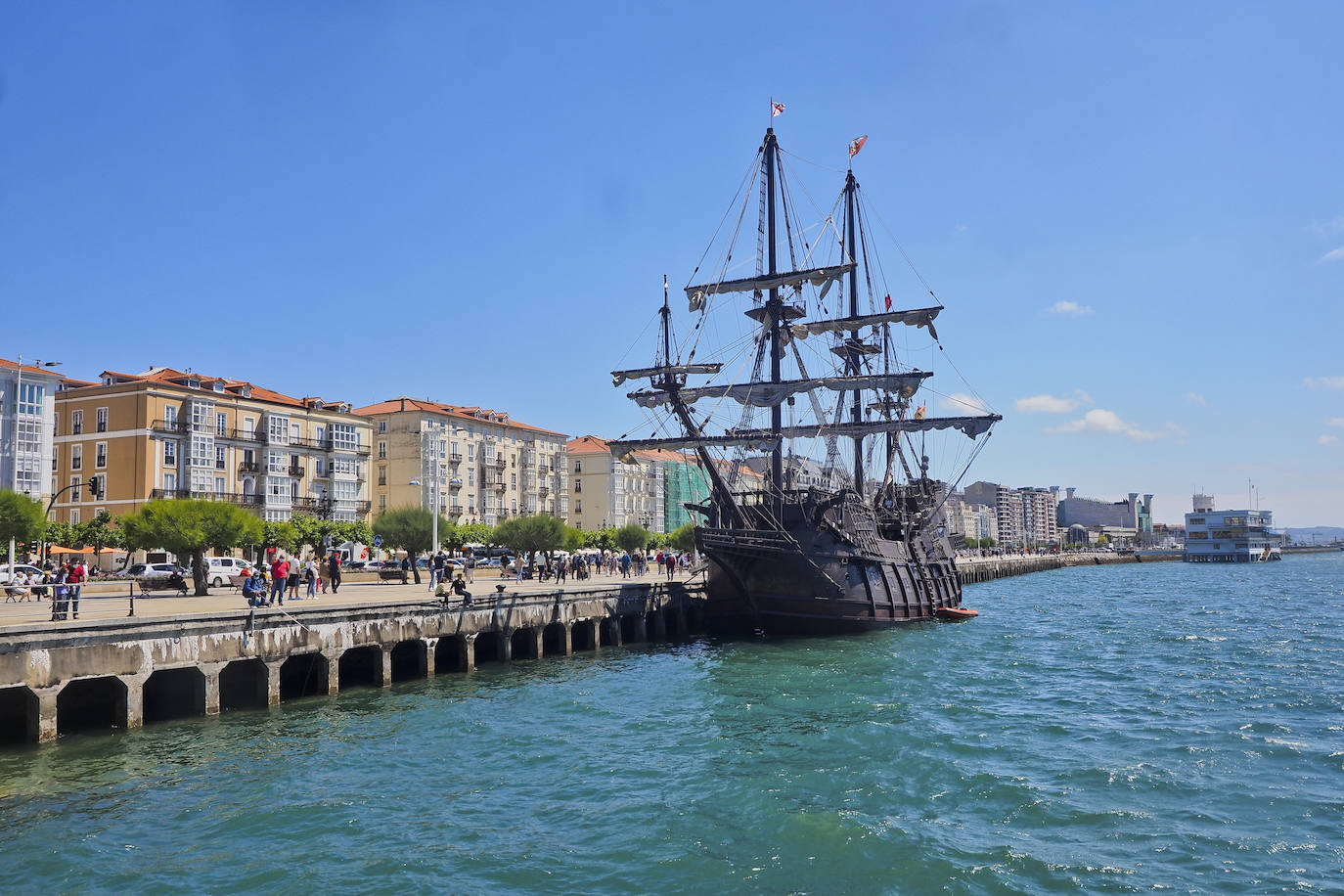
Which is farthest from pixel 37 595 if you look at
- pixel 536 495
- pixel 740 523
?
pixel 536 495

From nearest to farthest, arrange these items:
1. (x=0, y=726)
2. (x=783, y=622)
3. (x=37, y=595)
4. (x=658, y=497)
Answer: (x=0, y=726) < (x=37, y=595) < (x=783, y=622) < (x=658, y=497)

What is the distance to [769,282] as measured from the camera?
49.5m

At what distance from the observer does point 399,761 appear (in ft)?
61.4

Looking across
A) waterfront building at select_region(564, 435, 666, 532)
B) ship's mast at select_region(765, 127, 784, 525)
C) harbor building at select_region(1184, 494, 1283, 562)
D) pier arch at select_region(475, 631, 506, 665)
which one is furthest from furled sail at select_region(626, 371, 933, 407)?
harbor building at select_region(1184, 494, 1283, 562)

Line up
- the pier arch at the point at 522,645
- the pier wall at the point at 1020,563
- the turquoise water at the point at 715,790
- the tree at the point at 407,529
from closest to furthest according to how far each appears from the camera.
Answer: the turquoise water at the point at 715,790 → the pier arch at the point at 522,645 → the tree at the point at 407,529 → the pier wall at the point at 1020,563

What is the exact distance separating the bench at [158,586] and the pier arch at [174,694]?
13427 mm

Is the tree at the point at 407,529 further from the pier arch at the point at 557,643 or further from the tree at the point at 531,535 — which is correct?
the pier arch at the point at 557,643

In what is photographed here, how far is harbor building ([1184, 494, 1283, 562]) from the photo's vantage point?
533 ft

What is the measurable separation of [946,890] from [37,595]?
36777 mm

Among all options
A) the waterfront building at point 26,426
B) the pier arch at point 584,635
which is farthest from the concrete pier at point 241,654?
the waterfront building at point 26,426

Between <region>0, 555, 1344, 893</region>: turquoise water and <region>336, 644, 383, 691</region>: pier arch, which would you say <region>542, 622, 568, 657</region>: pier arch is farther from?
<region>336, 644, 383, 691</region>: pier arch

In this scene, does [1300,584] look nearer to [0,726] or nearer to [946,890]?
[946,890]

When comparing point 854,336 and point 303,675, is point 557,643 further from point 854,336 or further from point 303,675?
point 854,336

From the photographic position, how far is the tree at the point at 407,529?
54.5m
